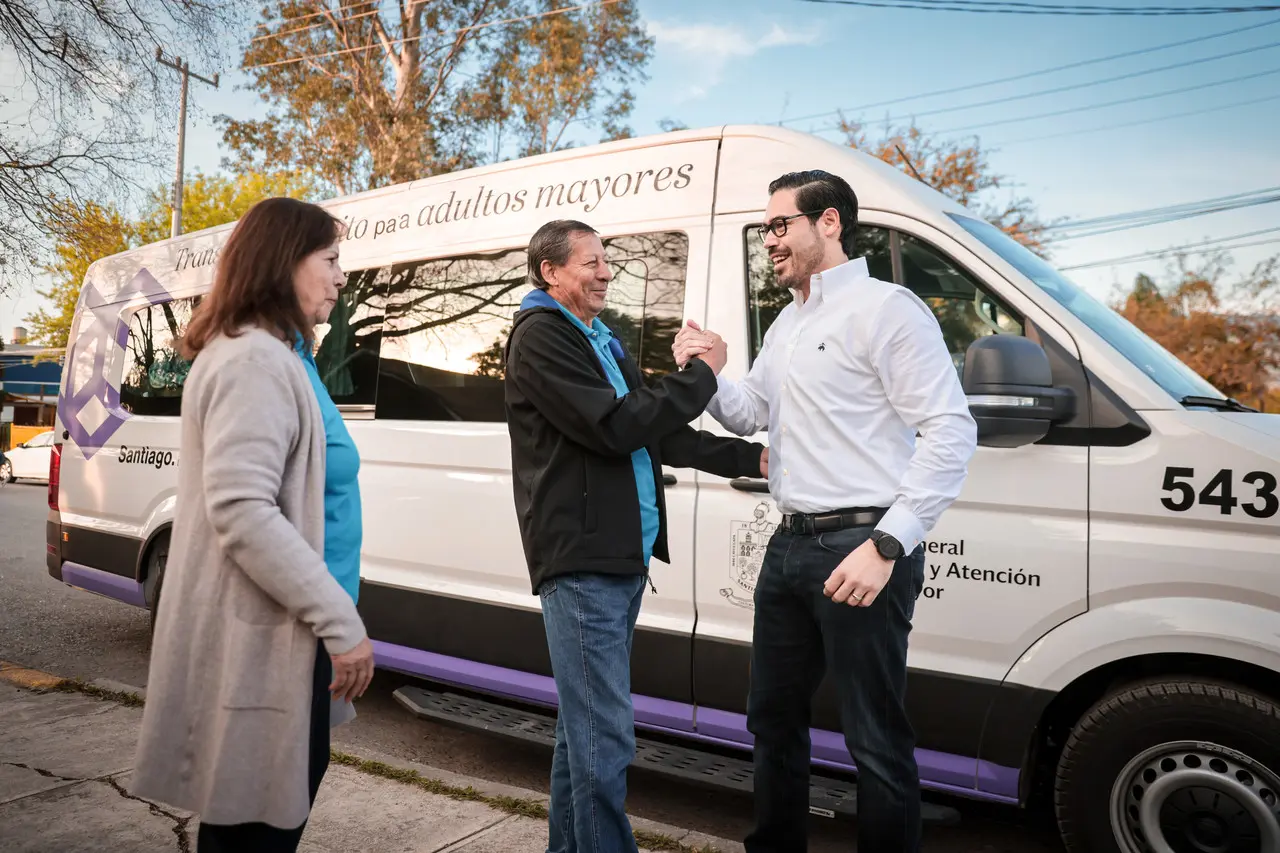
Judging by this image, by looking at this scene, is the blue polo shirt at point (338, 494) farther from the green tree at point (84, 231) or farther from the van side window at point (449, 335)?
the green tree at point (84, 231)

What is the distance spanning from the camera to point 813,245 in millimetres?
2506

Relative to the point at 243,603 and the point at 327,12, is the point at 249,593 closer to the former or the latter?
the point at 243,603

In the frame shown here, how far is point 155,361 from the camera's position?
18.1 feet

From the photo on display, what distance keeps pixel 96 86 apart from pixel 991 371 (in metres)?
6.75

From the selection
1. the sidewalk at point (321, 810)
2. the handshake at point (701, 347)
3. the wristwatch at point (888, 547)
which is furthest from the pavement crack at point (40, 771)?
the wristwatch at point (888, 547)

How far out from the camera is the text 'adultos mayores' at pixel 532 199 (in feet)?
12.3

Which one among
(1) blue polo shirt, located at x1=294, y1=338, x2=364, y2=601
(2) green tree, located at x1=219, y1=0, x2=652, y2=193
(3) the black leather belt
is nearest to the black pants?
(1) blue polo shirt, located at x1=294, y1=338, x2=364, y2=601

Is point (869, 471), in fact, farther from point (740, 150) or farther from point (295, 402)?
point (740, 150)

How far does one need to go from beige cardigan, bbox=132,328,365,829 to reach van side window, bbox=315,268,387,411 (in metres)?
2.74

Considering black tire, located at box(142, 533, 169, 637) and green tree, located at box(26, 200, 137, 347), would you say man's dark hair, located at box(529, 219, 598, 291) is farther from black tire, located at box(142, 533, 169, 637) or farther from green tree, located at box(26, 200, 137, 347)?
green tree, located at box(26, 200, 137, 347)

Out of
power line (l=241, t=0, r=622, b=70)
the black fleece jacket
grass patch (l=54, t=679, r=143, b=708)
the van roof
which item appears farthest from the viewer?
power line (l=241, t=0, r=622, b=70)

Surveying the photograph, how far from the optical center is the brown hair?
183 cm

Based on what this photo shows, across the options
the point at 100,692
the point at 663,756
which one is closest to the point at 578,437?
the point at 663,756

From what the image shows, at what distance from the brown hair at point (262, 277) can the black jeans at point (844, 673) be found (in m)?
1.31
